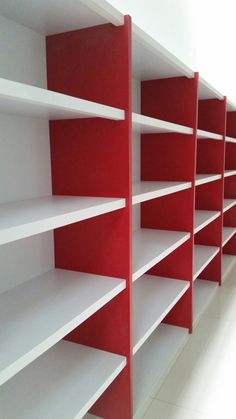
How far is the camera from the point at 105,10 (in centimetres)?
116

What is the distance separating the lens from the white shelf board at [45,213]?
889mm

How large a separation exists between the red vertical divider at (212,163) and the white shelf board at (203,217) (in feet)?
0.41

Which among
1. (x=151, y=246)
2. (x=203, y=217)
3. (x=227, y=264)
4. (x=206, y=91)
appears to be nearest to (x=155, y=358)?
(x=151, y=246)

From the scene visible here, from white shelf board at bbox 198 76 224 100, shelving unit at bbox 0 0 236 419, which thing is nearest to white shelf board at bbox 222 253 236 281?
white shelf board at bbox 198 76 224 100

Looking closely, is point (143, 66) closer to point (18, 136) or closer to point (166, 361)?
point (18, 136)

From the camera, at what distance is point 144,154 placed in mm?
2273

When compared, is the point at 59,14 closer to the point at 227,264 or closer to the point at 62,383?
the point at 62,383

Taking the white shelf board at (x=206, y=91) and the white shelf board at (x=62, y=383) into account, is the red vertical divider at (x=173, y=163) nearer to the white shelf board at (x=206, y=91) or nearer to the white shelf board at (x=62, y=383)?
the white shelf board at (x=206, y=91)

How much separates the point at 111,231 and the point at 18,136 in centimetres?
53

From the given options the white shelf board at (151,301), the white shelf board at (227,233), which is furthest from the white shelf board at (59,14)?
the white shelf board at (227,233)

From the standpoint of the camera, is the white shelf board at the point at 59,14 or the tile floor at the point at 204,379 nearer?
the white shelf board at the point at 59,14

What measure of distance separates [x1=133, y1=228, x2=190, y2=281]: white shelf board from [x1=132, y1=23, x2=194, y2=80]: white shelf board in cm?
97

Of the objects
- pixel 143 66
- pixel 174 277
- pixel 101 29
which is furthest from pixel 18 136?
pixel 174 277

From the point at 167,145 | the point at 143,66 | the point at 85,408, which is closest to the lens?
the point at 85,408
